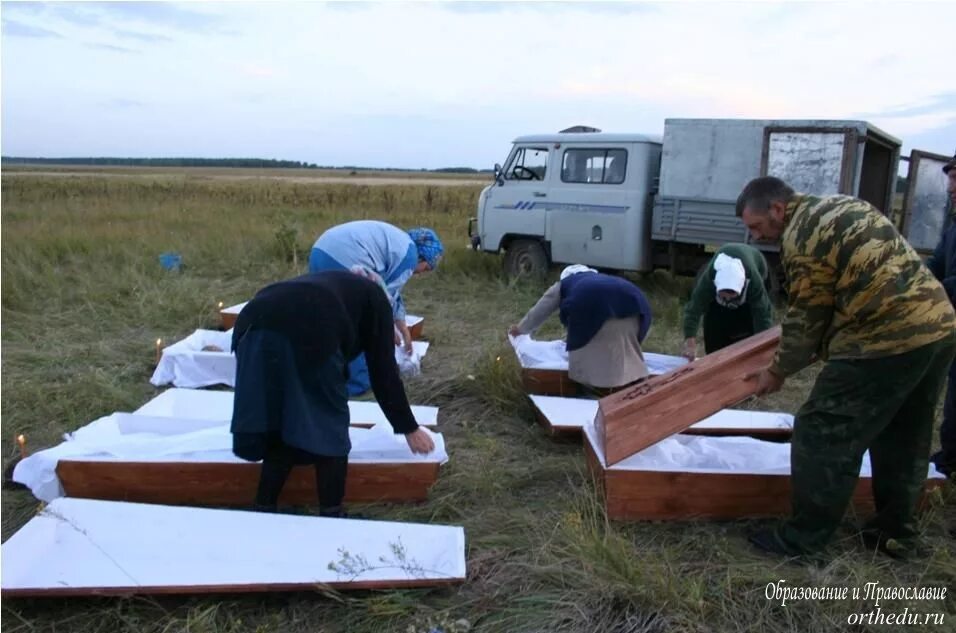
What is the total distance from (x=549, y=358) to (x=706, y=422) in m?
1.32

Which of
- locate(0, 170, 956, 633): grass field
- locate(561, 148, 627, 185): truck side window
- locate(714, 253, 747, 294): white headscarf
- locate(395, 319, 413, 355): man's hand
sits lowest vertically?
locate(0, 170, 956, 633): grass field

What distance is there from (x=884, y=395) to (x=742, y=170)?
5909mm

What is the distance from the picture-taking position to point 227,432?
144 inches

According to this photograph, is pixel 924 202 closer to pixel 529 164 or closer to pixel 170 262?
pixel 529 164

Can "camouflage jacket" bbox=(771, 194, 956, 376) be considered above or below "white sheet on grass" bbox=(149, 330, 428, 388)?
above

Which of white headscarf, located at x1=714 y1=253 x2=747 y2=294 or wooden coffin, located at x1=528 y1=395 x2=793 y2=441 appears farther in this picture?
white headscarf, located at x1=714 y1=253 x2=747 y2=294

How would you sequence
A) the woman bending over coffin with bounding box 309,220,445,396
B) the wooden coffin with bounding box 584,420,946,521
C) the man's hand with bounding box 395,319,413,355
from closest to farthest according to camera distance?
the wooden coffin with bounding box 584,420,946,521
the woman bending over coffin with bounding box 309,220,445,396
the man's hand with bounding box 395,319,413,355

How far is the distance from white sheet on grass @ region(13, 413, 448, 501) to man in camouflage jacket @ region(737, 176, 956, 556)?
1.60 meters

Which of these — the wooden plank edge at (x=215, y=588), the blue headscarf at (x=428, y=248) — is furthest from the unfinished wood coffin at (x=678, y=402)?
the blue headscarf at (x=428, y=248)

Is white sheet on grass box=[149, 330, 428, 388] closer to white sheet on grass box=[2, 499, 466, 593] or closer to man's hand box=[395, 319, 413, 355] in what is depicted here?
man's hand box=[395, 319, 413, 355]

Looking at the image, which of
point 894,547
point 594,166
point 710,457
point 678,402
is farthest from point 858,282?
point 594,166

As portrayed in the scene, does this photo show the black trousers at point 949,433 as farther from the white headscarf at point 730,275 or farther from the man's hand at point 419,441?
the man's hand at point 419,441

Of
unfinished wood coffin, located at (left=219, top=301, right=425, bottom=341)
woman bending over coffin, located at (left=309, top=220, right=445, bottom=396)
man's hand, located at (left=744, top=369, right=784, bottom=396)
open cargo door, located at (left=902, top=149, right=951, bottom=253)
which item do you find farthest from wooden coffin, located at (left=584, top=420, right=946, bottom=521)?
Answer: open cargo door, located at (left=902, top=149, right=951, bottom=253)

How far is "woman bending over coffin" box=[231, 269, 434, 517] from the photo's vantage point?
2840 mm
